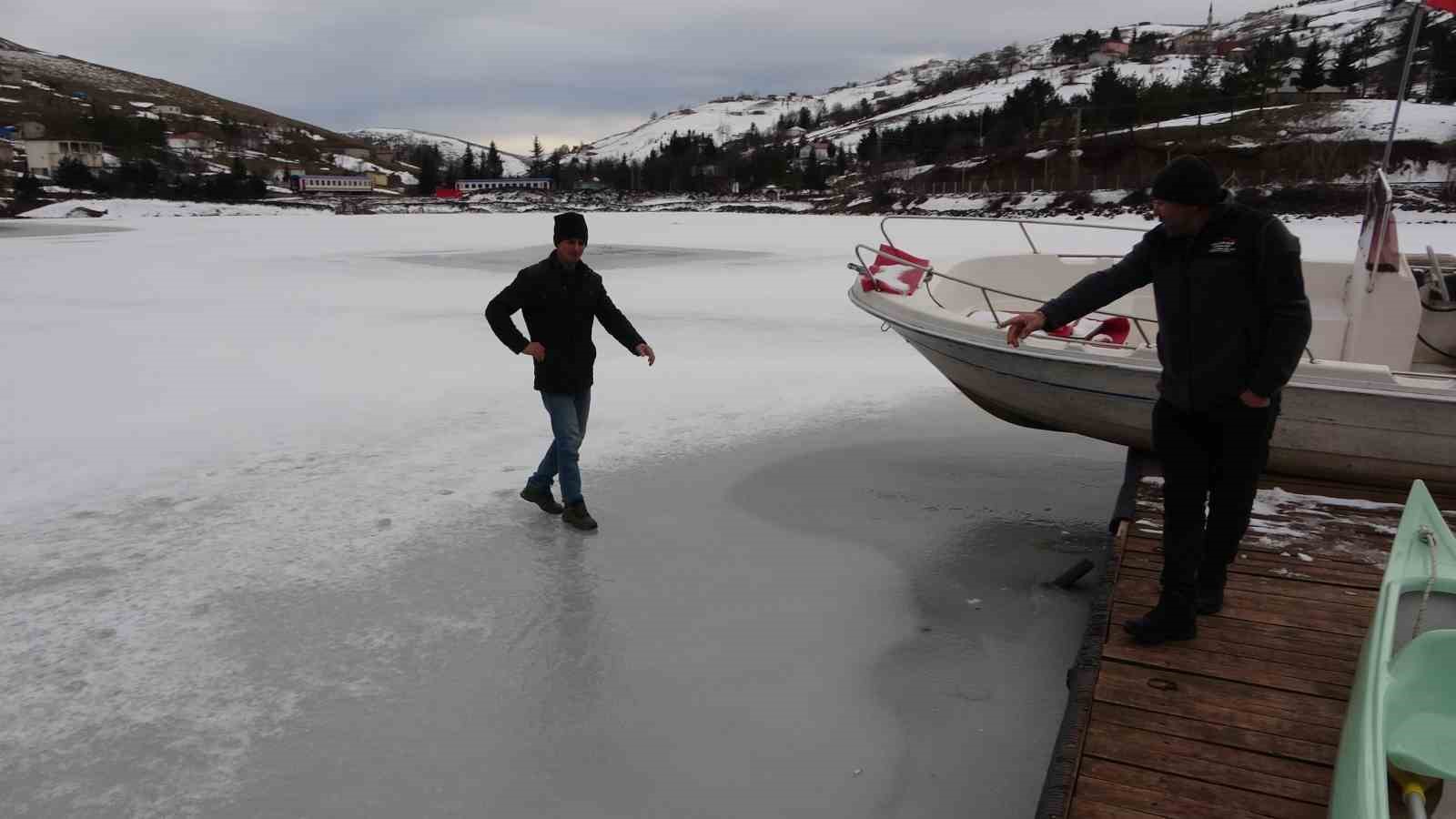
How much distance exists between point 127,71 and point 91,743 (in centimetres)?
21683

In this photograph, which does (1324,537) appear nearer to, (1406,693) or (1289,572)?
(1289,572)

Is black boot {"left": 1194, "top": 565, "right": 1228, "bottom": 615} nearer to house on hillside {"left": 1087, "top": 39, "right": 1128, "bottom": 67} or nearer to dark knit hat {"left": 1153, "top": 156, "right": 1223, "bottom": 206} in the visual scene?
dark knit hat {"left": 1153, "top": 156, "right": 1223, "bottom": 206}

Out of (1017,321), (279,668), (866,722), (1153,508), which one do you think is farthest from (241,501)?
(1153,508)

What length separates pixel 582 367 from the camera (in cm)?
429

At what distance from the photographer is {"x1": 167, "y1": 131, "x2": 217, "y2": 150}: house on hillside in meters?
126

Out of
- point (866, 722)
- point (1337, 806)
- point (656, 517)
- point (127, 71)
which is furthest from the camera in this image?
point (127, 71)

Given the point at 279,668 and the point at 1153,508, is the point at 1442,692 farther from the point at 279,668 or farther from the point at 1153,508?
the point at 279,668

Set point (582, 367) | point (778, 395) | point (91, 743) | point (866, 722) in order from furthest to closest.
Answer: point (778, 395) < point (582, 367) < point (866, 722) < point (91, 743)

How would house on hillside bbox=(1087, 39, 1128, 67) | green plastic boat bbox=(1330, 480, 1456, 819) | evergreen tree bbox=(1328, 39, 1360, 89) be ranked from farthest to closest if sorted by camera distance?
house on hillside bbox=(1087, 39, 1128, 67) < evergreen tree bbox=(1328, 39, 1360, 89) < green plastic boat bbox=(1330, 480, 1456, 819)

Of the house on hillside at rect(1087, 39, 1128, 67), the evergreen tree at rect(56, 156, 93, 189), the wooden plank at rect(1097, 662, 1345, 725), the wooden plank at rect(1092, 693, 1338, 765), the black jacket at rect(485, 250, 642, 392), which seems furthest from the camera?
the house on hillside at rect(1087, 39, 1128, 67)

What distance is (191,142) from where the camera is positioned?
13000cm

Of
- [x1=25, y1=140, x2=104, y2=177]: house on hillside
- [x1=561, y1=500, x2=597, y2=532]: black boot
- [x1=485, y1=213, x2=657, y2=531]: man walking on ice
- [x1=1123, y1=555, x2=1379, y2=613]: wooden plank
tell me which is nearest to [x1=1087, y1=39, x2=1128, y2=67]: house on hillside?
[x1=25, y1=140, x2=104, y2=177]: house on hillside

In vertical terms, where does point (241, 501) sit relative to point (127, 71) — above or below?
below

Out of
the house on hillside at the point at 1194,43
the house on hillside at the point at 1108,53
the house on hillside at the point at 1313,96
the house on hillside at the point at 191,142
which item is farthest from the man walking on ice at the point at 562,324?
the house on hillside at the point at 1108,53
